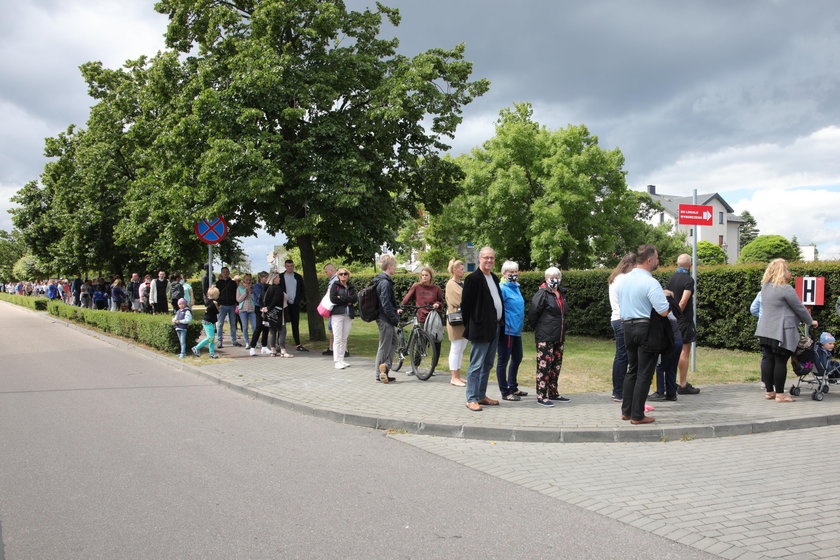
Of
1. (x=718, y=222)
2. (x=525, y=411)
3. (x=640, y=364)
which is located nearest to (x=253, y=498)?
(x=525, y=411)

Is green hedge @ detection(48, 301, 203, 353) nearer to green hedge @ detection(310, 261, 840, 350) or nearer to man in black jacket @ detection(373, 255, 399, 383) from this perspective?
green hedge @ detection(310, 261, 840, 350)

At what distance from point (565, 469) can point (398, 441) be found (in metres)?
Result: 1.85

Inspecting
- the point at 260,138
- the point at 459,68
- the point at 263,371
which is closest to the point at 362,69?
the point at 459,68

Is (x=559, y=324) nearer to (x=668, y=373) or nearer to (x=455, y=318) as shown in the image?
(x=455, y=318)

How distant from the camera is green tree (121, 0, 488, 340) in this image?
516 inches

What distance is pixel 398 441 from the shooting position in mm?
6328

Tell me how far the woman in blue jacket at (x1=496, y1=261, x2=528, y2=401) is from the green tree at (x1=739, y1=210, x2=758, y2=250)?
9244 cm

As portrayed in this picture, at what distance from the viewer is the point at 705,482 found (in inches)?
191

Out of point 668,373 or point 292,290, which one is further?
point 292,290

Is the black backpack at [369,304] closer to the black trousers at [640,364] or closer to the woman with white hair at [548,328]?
the woman with white hair at [548,328]

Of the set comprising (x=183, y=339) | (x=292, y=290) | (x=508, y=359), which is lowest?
(x=183, y=339)

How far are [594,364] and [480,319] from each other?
5.06 metres

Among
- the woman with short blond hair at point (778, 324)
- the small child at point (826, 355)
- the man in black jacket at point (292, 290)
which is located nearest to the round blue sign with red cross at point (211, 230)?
the man in black jacket at point (292, 290)

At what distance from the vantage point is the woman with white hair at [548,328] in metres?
7.60
